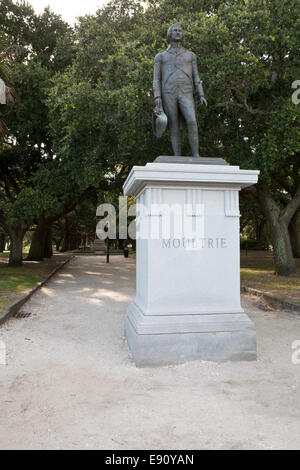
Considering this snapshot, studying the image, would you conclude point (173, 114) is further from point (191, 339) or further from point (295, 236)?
point (295, 236)

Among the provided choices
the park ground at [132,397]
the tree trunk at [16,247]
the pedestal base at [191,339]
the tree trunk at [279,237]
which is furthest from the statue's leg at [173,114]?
the tree trunk at [16,247]

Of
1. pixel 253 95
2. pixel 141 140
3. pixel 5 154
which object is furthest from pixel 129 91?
pixel 5 154

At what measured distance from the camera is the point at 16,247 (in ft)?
65.0

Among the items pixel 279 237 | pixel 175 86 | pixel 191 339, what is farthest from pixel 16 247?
pixel 191 339

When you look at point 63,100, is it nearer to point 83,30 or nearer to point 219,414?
point 83,30

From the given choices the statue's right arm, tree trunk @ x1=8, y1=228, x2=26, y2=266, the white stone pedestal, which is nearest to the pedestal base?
the white stone pedestal

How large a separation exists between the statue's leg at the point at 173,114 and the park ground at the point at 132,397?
10.6ft

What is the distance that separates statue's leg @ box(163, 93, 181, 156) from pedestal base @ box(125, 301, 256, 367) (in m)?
2.60

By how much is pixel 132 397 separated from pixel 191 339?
1.36 m

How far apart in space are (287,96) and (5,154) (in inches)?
550

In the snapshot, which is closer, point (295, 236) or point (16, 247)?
point (16, 247)

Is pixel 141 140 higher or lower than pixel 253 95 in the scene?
lower

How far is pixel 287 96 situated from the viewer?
13578mm

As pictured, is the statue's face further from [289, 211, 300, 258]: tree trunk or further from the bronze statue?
[289, 211, 300, 258]: tree trunk
